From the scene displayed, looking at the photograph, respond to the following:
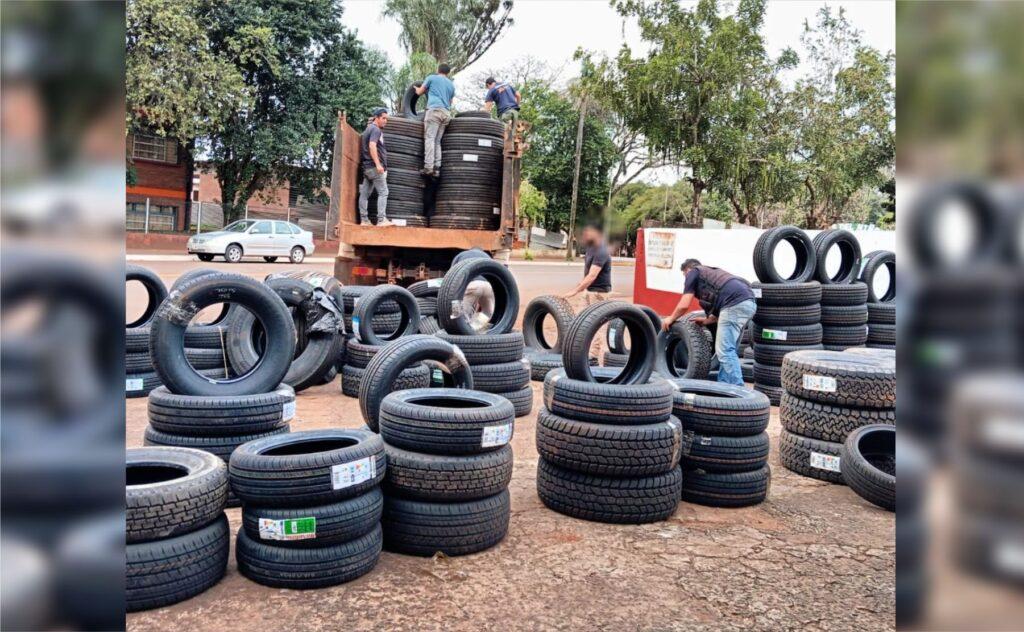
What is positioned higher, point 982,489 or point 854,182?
point 854,182

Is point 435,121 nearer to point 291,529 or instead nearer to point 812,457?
point 812,457

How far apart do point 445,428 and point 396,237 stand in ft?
24.4

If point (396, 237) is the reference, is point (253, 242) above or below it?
above

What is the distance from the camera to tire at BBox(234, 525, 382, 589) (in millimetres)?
3701

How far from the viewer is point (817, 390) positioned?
5992 millimetres

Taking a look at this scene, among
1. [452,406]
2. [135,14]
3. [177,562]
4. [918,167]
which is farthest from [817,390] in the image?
[135,14]

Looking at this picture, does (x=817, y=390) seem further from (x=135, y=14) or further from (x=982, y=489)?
(x=135, y=14)

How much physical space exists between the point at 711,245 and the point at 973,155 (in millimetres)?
12186

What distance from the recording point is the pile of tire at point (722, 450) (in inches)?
205

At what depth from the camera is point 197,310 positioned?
5012 mm

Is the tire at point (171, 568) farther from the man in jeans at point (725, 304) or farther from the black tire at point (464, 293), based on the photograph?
the man in jeans at point (725, 304)

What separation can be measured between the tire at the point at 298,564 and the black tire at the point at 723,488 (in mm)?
2522

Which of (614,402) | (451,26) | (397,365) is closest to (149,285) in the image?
(397,365)

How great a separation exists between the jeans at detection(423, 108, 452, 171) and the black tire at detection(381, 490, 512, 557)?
900cm
